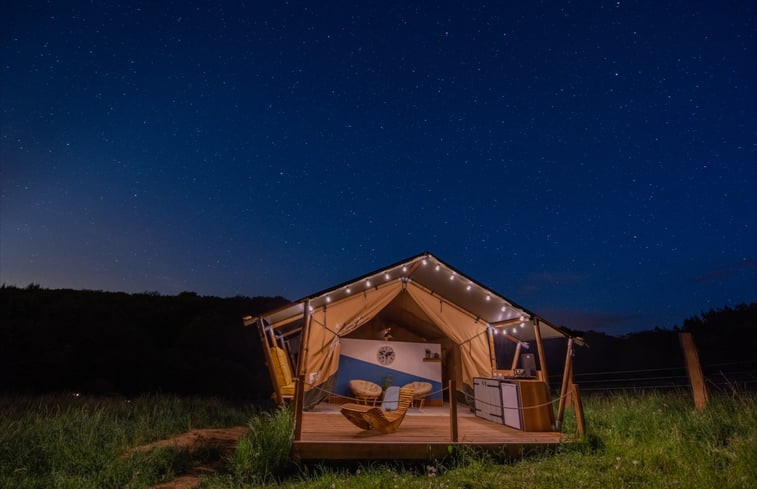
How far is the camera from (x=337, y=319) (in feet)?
31.1

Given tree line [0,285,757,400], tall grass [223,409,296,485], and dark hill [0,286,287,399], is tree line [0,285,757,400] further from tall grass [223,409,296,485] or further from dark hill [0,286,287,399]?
tall grass [223,409,296,485]

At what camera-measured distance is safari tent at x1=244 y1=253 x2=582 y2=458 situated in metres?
7.32

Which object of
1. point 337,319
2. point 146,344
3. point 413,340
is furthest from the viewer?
point 146,344

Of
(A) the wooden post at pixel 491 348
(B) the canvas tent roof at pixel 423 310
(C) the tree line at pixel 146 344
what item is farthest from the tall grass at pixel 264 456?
(C) the tree line at pixel 146 344

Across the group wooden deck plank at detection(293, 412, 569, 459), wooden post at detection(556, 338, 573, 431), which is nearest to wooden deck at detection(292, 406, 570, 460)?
wooden deck plank at detection(293, 412, 569, 459)

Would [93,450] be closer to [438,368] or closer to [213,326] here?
[438,368]

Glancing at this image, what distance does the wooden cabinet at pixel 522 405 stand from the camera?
6.81m

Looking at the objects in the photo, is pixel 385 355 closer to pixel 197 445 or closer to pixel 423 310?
pixel 423 310

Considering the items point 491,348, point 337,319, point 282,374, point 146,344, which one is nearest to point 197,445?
point 282,374

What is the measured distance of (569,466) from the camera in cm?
488

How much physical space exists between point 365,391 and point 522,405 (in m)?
4.45

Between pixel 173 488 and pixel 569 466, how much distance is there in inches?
191

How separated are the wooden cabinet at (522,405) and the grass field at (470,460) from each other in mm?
445

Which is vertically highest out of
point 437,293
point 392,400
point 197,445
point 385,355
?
point 437,293
